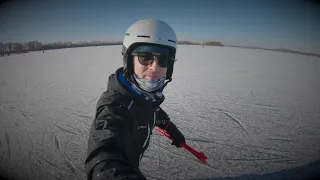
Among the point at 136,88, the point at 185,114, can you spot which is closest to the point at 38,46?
the point at 136,88

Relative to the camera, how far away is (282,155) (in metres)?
1.73

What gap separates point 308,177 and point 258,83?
1514 millimetres

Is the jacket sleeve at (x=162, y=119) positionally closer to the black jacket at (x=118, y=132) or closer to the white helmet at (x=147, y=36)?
the black jacket at (x=118, y=132)

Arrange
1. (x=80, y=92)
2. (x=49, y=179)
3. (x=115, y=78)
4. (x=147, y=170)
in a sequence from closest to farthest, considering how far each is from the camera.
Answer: (x=115, y=78)
(x=49, y=179)
(x=147, y=170)
(x=80, y=92)

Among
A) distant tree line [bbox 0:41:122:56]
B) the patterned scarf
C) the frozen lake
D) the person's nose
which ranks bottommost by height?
the frozen lake

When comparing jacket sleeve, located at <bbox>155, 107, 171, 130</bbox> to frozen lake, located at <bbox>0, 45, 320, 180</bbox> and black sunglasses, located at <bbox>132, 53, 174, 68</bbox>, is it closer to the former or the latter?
frozen lake, located at <bbox>0, 45, 320, 180</bbox>

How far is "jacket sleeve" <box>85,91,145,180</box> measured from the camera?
0.57 m

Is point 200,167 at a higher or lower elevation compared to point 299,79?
lower

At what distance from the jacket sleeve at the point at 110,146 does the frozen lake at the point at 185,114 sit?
0.79 metres

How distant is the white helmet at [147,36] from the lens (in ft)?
3.10

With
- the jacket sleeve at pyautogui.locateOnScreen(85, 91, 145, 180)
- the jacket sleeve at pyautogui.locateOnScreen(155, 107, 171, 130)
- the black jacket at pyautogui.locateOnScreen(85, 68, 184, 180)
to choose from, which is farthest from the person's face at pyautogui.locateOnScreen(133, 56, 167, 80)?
the jacket sleeve at pyautogui.locateOnScreen(155, 107, 171, 130)

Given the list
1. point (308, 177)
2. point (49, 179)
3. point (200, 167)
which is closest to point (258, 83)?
point (308, 177)

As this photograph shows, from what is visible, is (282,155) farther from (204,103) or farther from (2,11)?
(2,11)

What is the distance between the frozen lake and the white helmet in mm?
375
